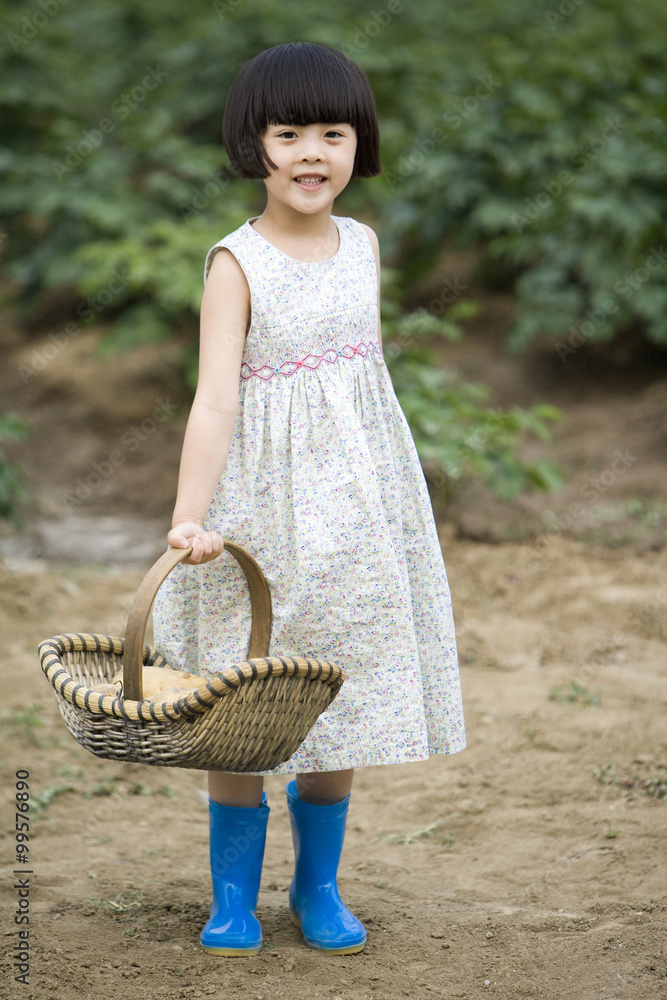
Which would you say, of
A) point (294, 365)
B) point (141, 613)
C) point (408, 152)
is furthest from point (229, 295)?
point (408, 152)

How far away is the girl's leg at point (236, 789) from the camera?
2.06 meters

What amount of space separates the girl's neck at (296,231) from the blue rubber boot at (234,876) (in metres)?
1.12

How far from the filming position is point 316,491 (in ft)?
6.44

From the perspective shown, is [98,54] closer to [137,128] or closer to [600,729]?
[137,128]

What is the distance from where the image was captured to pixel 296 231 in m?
2.05

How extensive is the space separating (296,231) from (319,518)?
586 mm

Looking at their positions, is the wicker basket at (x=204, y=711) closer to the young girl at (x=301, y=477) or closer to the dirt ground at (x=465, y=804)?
the young girl at (x=301, y=477)

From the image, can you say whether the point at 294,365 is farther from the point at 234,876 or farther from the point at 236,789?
the point at 234,876

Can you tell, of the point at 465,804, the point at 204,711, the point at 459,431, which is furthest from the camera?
the point at 459,431

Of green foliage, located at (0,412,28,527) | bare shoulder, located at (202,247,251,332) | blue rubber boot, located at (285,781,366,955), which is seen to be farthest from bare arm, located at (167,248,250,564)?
green foliage, located at (0,412,28,527)

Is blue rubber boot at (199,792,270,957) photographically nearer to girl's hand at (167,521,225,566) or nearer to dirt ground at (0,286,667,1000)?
dirt ground at (0,286,667,1000)

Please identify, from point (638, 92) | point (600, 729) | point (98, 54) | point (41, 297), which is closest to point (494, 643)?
point (600, 729)

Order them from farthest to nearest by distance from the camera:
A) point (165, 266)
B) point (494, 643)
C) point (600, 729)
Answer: point (165, 266) < point (494, 643) < point (600, 729)

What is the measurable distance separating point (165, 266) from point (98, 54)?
445cm
